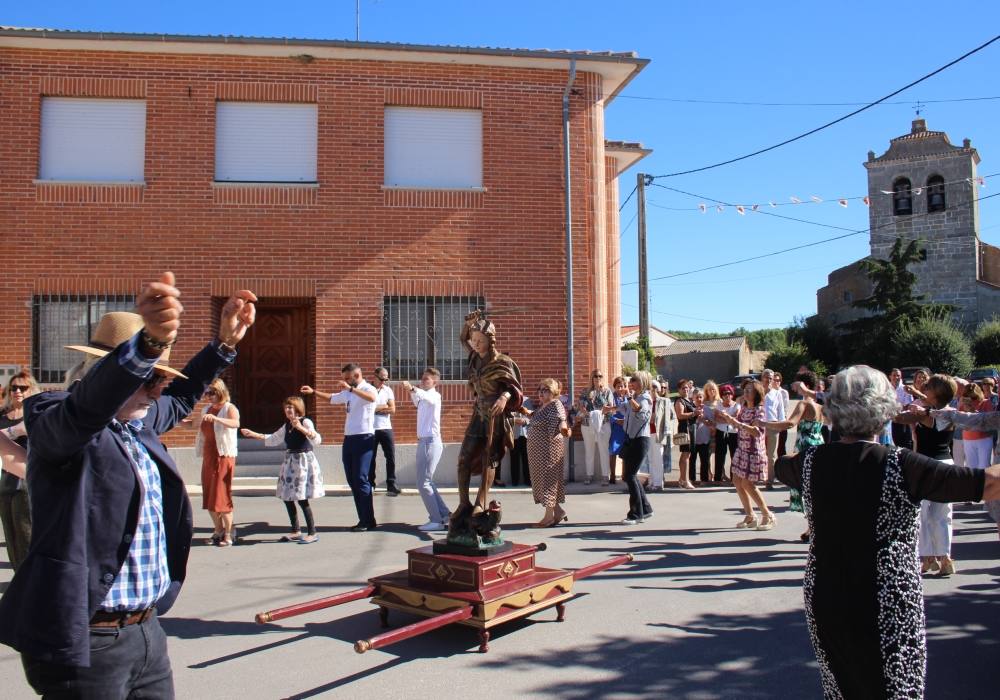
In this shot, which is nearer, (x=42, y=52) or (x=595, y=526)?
(x=595, y=526)

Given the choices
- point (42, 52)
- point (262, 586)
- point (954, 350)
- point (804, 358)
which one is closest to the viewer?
point (262, 586)

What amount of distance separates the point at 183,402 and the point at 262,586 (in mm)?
4109

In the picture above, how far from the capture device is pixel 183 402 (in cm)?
316

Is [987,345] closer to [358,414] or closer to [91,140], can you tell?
[358,414]

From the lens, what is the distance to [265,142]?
13.1 m

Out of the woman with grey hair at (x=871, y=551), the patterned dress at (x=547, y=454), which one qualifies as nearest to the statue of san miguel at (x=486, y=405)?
→ the patterned dress at (x=547, y=454)

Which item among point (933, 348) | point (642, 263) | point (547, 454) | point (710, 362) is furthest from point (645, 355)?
point (710, 362)

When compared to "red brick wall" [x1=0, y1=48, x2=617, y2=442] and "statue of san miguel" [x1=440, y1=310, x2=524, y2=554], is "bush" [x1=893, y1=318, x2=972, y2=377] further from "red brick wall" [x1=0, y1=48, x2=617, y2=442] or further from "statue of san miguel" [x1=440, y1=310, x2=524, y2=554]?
"statue of san miguel" [x1=440, y1=310, x2=524, y2=554]

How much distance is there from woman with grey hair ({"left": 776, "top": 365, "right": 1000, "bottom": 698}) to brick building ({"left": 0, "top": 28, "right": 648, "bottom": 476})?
1037 centimetres

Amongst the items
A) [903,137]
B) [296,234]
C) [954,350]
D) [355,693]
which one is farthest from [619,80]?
[903,137]

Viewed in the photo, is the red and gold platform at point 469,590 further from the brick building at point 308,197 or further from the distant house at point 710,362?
the distant house at point 710,362

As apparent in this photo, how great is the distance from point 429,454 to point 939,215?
42509 millimetres

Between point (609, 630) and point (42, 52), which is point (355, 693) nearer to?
point (609, 630)

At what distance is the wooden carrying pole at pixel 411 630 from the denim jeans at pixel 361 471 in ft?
13.5
